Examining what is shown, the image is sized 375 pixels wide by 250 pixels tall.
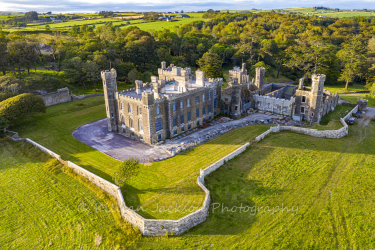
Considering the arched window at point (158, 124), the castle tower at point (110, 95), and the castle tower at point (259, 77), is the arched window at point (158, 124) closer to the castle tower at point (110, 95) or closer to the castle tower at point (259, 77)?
the castle tower at point (110, 95)

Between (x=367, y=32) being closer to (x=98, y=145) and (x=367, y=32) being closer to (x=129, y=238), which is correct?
(x=98, y=145)

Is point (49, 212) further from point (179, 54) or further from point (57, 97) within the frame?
point (179, 54)

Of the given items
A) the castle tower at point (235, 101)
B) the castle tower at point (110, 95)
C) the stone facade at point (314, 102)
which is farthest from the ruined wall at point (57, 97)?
the stone facade at point (314, 102)

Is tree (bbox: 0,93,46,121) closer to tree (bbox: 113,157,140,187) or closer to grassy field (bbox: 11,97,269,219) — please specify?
grassy field (bbox: 11,97,269,219)

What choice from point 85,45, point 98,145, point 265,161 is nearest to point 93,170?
point 98,145

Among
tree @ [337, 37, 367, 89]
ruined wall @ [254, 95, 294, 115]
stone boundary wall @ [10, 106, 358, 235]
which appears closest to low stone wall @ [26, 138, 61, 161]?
stone boundary wall @ [10, 106, 358, 235]

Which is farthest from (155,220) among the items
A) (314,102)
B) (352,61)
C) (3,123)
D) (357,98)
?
(352,61)
